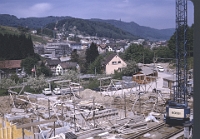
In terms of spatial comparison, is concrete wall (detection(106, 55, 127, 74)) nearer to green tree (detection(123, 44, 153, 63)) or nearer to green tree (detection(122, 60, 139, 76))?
green tree (detection(123, 44, 153, 63))

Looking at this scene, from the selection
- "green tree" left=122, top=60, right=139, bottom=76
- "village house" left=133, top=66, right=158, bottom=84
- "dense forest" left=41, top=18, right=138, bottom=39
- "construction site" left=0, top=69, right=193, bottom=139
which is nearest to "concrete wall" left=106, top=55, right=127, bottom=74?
"green tree" left=122, top=60, right=139, bottom=76

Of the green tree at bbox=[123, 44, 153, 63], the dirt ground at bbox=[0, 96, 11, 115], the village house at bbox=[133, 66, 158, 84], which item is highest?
the green tree at bbox=[123, 44, 153, 63]

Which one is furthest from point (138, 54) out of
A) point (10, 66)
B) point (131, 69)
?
point (10, 66)

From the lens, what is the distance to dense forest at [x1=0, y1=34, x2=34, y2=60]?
1537 centimetres

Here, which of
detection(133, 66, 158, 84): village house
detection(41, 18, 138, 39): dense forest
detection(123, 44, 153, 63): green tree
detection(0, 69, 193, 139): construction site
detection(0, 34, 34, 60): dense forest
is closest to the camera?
detection(0, 69, 193, 139): construction site

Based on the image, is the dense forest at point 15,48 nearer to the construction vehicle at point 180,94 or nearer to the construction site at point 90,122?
the construction site at point 90,122

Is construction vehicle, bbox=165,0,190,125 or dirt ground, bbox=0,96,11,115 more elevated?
construction vehicle, bbox=165,0,190,125

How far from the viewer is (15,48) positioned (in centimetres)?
1579

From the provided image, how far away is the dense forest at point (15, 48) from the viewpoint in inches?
605

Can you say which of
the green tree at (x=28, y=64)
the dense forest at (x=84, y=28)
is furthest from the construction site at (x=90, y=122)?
the dense forest at (x=84, y=28)

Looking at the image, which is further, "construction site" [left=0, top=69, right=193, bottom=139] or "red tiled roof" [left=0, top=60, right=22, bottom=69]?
"red tiled roof" [left=0, top=60, right=22, bottom=69]

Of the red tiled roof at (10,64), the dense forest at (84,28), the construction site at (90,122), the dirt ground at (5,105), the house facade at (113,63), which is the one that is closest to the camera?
the construction site at (90,122)

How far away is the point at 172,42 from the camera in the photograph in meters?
13.8

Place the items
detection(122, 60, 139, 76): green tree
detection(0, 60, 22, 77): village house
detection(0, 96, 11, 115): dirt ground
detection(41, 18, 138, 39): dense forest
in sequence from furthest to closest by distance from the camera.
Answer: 1. detection(41, 18, 138, 39): dense forest
2. detection(0, 60, 22, 77): village house
3. detection(122, 60, 139, 76): green tree
4. detection(0, 96, 11, 115): dirt ground
